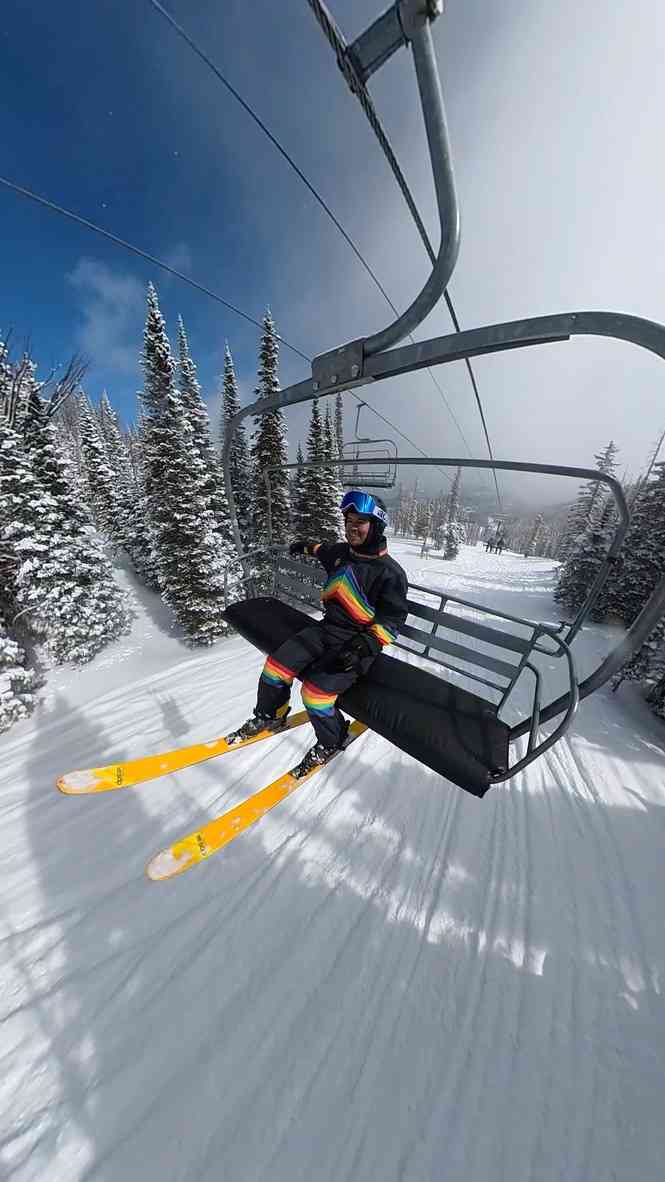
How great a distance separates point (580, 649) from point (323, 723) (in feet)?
43.4

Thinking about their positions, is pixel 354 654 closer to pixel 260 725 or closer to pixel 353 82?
pixel 260 725

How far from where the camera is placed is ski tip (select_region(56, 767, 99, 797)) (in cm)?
303

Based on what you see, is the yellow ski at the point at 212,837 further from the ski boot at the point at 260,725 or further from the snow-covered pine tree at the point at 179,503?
the snow-covered pine tree at the point at 179,503

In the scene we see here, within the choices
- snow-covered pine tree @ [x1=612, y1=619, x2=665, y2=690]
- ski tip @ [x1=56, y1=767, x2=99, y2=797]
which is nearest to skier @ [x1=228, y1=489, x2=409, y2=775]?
ski tip @ [x1=56, y1=767, x2=99, y2=797]

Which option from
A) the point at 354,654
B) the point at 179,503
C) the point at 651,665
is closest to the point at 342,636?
the point at 354,654

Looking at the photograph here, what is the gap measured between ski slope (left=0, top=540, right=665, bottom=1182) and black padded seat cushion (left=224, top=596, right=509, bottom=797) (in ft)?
5.82

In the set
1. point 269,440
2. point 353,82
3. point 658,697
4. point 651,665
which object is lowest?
point 658,697

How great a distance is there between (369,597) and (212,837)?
242cm

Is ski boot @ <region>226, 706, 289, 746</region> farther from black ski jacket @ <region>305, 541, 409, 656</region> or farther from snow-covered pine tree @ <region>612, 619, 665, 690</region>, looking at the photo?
snow-covered pine tree @ <region>612, 619, 665, 690</region>

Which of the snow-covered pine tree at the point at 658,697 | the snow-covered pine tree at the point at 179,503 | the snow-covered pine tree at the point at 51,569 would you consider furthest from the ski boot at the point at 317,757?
the snow-covered pine tree at the point at 179,503

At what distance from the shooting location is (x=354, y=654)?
2.86 m

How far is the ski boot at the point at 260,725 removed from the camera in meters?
3.32

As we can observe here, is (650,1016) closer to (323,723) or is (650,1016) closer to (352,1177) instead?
(352,1177)

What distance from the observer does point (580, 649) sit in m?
12.6
